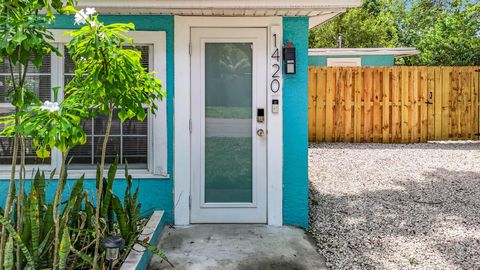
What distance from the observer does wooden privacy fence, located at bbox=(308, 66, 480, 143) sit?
1010cm

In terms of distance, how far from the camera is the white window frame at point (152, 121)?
411cm

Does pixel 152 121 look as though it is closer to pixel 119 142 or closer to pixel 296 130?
pixel 119 142

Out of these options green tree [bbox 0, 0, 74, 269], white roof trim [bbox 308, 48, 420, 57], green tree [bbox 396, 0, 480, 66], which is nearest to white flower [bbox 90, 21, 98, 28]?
green tree [bbox 0, 0, 74, 269]

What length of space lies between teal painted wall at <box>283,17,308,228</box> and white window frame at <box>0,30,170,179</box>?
1291 mm

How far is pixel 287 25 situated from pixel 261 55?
16.3 inches

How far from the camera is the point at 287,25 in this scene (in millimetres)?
4148

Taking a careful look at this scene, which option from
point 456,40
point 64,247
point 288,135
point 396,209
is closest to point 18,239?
point 64,247

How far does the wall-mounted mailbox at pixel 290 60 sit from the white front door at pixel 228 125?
0.75 feet

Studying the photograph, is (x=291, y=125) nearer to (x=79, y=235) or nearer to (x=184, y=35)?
(x=184, y=35)

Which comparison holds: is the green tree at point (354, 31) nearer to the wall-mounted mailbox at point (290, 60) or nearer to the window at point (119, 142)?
the wall-mounted mailbox at point (290, 60)

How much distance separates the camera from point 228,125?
4.26 m

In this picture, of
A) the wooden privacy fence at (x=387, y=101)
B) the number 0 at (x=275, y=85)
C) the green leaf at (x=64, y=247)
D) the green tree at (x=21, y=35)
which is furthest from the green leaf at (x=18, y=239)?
the wooden privacy fence at (x=387, y=101)

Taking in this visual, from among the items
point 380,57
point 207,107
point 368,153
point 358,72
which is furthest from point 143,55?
point 380,57

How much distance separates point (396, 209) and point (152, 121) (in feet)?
10.6
